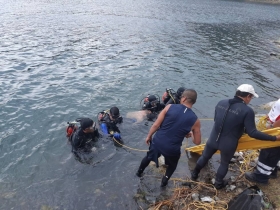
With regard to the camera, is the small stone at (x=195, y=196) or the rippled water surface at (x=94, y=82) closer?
the small stone at (x=195, y=196)

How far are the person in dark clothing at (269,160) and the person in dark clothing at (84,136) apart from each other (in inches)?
157

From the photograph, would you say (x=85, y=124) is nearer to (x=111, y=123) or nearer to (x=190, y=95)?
(x=111, y=123)

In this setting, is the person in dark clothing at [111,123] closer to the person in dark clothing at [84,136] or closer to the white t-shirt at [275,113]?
the person in dark clothing at [84,136]

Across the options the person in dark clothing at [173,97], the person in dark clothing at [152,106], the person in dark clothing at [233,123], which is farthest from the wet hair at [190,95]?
the person in dark clothing at [152,106]

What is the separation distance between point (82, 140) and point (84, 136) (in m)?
0.12

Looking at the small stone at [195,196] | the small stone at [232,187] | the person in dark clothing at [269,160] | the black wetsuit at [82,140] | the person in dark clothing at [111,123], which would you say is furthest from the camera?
the person in dark clothing at [111,123]

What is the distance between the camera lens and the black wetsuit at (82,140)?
697 cm

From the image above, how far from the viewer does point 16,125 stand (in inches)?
349

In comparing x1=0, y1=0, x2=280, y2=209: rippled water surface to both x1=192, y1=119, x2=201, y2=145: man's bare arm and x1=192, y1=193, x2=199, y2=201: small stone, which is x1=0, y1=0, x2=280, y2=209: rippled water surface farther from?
x1=192, y1=119, x2=201, y2=145: man's bare arm

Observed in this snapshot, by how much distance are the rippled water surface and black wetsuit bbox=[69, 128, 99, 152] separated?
0.33 m

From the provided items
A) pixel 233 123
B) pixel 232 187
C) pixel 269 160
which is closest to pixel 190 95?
pixel 233 123

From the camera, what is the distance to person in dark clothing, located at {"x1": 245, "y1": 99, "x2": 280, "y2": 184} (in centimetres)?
527

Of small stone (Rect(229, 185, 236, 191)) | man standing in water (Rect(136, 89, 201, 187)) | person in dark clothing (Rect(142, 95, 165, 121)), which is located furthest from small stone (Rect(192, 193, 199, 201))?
person in dark clothing (Rect(142, 95, 165, 121))

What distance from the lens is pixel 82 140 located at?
7.09 meters
